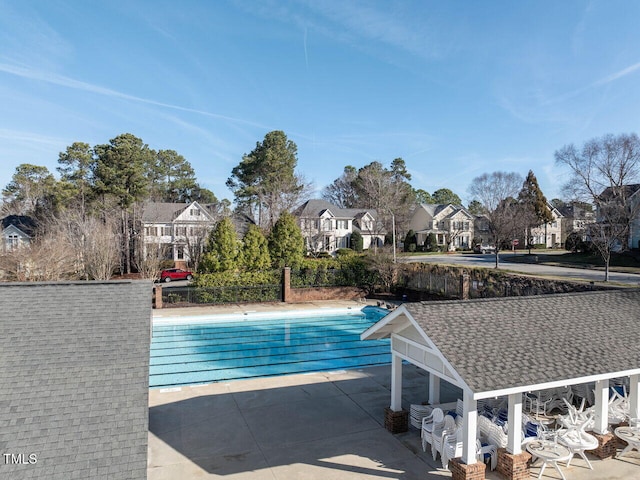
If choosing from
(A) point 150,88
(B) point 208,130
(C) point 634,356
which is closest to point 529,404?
(C) point 634,356

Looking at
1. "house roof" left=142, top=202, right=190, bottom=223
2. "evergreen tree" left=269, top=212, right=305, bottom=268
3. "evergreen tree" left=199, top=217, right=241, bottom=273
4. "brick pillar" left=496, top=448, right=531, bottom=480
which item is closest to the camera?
"brick pillar" left=496, top=448, right=531, bottom=480

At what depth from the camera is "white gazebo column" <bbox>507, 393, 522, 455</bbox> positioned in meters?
7.42

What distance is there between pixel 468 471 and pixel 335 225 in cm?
4819

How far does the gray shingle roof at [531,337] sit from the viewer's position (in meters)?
7.05

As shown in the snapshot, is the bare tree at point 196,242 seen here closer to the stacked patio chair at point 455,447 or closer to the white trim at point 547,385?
the stacked patio chair at point 455,447

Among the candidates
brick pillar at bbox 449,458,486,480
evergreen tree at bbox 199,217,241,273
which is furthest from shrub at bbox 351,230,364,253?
brick pillar at bbox 449,458,486,480

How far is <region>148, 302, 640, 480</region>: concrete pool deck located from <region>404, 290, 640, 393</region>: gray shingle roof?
2.13 metres

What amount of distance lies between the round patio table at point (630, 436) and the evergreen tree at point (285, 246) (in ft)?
71.4

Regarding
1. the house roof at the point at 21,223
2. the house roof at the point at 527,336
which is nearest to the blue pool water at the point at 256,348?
the house roof at the point at 527,336

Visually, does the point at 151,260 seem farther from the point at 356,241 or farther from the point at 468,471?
the point at 356,241

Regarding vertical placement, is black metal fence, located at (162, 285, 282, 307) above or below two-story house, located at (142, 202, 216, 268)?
below

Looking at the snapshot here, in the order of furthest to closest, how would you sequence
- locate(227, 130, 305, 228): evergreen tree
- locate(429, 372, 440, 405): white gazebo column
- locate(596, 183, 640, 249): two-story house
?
1. locate(227, 130, 305, 228): evergreen tree
2. locate(596, 183, 640, 249): two-story house
3. locate(429, 372, 440, 405): white gazebo column

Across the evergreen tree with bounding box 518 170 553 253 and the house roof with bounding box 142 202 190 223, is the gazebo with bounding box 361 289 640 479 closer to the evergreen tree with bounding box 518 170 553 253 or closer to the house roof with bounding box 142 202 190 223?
the house roof with bounding box 142 202 190 223

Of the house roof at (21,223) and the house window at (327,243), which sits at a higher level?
the house roof at (21,223)
